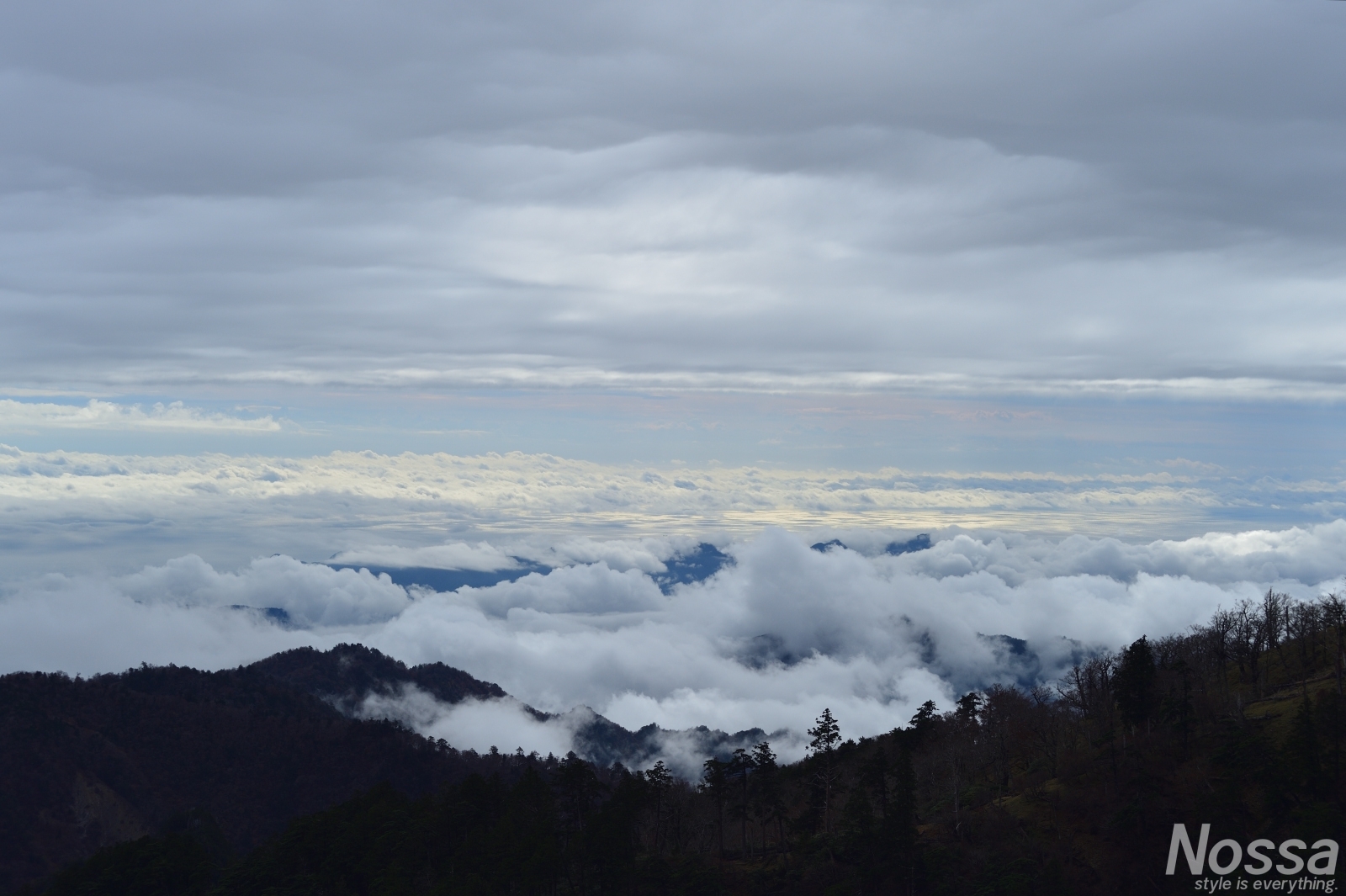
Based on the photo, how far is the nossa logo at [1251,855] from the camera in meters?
72.4

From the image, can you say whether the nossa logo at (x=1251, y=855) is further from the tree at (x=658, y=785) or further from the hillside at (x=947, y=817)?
the tree at (x=658, y=785)

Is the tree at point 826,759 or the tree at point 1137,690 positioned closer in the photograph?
the tree at point 1137,690

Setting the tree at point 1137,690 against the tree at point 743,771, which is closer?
the tree at point 1137,690

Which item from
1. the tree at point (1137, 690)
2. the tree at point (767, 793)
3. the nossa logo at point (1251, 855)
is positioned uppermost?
the tree at point (1137, 690)

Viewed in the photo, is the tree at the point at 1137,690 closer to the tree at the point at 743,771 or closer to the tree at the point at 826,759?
the tree at the point at 826,759

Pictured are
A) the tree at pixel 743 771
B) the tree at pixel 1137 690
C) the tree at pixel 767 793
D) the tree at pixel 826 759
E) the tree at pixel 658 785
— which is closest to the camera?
the tree at pixel 1137 690

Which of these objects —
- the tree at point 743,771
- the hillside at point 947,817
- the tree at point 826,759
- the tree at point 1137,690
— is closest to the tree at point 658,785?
the hillside at point 947,817

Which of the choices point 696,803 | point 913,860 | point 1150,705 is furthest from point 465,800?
point 1150,705

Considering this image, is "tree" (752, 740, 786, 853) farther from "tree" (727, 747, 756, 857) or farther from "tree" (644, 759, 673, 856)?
"tree" (644, 759, 673, 856)

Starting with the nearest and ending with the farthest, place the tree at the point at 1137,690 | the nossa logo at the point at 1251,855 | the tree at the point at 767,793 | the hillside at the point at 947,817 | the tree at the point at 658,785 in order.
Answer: the nossa logo at the point at 1251,855
the hillside at the point at 947,817
the tree at the point at 1137,690
the tree at the point at 767,793
the tree at the point at 658,785

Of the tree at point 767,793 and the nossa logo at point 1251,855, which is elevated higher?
the nossa logo at point 1251,855

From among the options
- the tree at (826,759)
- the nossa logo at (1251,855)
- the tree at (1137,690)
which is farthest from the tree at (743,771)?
the nossa logo at (1251,855)

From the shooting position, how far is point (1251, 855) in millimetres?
76438

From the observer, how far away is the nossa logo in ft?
237
